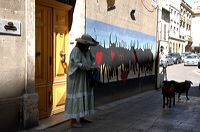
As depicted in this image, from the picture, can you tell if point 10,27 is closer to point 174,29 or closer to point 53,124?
point 53,124

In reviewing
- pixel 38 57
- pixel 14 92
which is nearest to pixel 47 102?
pixel 38 57

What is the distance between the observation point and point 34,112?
6840mm

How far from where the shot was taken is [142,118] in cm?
850

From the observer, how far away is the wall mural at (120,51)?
9837mm

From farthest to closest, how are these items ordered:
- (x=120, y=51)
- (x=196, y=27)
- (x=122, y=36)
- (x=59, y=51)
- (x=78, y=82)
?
(x=196, y=27)
(x=122, y=36)
(x=120, y=51)
(x=59, y=51)
(x=78, y=82)

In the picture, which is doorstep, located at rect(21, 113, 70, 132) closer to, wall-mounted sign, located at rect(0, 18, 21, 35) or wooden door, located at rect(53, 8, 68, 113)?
wooden door, located at rect(53, 8, 68, 113)

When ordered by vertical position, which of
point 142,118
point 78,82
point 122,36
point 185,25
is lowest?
point 142,118

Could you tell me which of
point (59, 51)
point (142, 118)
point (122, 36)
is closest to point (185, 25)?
point (122, 36)

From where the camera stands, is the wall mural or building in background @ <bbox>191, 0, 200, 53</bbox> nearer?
the wall mural

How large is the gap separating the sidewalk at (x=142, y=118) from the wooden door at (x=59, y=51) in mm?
860

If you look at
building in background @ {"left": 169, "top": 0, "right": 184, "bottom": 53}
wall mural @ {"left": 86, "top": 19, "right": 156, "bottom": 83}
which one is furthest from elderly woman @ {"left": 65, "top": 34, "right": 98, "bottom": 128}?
building in background @ {"left": 169, "top": 0, "right": 184, "bottom": 53}

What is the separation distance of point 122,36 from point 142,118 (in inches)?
149

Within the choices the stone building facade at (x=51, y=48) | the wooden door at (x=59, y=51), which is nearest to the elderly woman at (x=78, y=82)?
the stone building facade at (x=51, y=48)

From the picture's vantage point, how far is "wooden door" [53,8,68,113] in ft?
27.0
